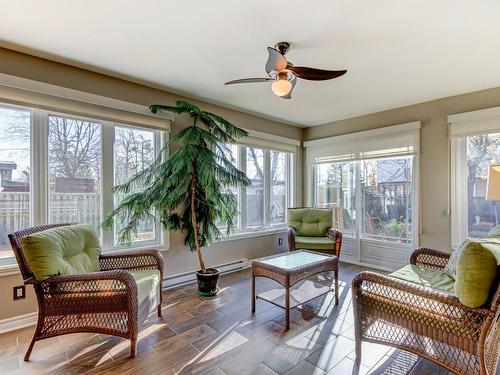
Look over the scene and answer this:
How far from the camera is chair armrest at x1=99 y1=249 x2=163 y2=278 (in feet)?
8.21

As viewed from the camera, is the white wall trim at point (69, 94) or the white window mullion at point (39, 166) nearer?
the white wall trim at point (69, 94)

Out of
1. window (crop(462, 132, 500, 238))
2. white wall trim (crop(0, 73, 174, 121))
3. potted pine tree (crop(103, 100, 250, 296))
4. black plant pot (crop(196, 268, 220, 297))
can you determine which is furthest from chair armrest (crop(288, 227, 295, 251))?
white wall trim (crop(0, 73, 174, 121))

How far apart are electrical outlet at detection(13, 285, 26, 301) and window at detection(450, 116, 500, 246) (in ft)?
15.7

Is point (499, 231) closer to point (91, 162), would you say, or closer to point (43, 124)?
point (91, 162)

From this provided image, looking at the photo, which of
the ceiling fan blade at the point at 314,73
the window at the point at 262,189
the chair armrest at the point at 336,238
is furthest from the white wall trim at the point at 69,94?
the chair armrest at the point at 336,238

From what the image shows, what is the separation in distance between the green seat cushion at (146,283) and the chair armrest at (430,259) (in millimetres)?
2411

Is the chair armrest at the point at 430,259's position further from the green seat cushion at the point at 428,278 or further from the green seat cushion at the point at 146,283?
the green seat cushion at the point at 146,283

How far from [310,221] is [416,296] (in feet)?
8.44

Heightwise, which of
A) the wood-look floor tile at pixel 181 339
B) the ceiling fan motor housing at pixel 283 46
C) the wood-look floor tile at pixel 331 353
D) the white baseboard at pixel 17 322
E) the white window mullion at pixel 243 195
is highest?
the ceiling fan motor housing at pixel 283 46

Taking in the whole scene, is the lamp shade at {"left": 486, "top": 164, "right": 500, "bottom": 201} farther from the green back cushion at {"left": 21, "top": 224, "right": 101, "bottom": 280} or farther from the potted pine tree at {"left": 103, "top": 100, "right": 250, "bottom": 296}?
the green back cushion at {"left": 21, "top": 224, "right": 101, "bottom": 280}

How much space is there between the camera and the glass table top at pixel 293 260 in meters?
2.63

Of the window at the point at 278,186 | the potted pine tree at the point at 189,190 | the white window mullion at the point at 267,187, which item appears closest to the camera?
the potted pine tree at the point at 189,190

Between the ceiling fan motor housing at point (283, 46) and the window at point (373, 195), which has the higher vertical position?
the ceiling fan motor housing at point (283, 46)

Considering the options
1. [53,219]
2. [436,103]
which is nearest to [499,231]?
[436,103]
